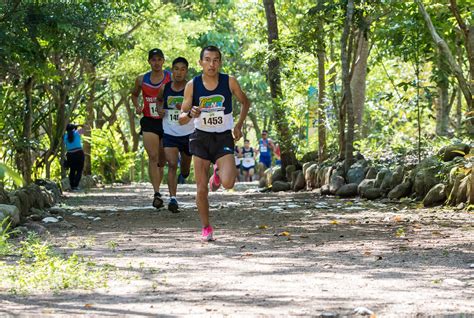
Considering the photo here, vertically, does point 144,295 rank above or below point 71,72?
below

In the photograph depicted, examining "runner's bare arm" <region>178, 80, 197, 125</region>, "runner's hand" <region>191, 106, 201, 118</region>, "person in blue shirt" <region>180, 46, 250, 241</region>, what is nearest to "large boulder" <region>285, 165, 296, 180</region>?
"person in blue shirt" <region>180, 46, 250, 241</region>

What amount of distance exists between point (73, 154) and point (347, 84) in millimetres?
7063

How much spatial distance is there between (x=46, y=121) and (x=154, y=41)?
9893 millimetres

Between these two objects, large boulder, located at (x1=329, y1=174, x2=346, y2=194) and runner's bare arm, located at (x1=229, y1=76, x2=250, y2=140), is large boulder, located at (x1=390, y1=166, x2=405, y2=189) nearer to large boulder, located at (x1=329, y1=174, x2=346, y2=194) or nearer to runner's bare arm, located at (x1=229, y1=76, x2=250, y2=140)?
large boulder, located at (x1=329, y1=174, x2=346, y2=194)

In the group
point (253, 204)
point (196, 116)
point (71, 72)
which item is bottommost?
point (253, 204)

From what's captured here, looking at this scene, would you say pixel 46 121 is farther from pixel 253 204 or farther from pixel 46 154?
pixel 253 204

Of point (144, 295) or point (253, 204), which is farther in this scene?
point (253, 204)

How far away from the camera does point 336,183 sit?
17.4m

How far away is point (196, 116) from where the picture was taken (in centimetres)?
945

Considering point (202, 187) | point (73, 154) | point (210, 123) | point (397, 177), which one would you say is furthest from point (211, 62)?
point (73, 154)

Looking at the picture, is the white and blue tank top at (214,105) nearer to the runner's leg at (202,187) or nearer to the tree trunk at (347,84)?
the runner's leg at (202,187)

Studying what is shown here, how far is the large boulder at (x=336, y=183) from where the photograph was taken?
17328 millimetres

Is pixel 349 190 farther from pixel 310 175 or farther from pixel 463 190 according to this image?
pixel 463 190

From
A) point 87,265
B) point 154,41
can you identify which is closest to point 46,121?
point 154,41
